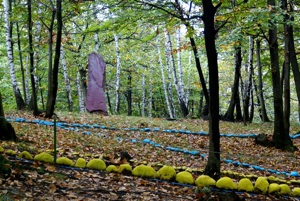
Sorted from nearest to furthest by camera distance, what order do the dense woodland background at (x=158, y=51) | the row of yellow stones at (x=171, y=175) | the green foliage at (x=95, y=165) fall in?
the row of yellow stones at (x=171, y=175), the green foliage at (x=95, y=165), the dense woodland background at (x=158, y=51)

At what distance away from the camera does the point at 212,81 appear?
17.4 feet

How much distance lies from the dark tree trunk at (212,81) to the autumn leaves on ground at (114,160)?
0.40 meters

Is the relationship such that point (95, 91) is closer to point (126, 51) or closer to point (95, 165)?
point (126, 51)

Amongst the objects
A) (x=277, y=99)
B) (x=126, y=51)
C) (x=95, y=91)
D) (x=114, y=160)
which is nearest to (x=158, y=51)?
(x=126, y=51)

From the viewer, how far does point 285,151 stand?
30.0 ft

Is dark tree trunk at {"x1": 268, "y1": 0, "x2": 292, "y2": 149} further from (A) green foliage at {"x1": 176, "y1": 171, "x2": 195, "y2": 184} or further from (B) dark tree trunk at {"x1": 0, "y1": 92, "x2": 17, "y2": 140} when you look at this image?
(B) dark tree trunk at {"x1": 0, "y1": 92, "x2": 17, "y2": 140}

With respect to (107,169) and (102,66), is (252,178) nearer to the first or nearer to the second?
(107,169)

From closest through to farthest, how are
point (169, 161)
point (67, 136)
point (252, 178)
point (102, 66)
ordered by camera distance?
point (252, 178) → point (169, 161) → point (67, 136) → point (102, 66)

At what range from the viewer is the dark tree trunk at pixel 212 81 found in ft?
17.2

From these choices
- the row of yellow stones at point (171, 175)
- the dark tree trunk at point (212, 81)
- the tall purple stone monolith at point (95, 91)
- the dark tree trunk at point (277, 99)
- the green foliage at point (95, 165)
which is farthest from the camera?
the tall purple stone monolith at point (95, 91)

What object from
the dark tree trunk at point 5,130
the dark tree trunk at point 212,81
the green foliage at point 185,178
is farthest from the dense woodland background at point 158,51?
the dark tree trunk at point 5,130

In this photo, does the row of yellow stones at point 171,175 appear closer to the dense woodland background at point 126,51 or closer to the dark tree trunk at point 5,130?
the dark tree trunk at point 5,130

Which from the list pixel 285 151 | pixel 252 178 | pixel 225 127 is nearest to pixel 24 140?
pixel 252 178

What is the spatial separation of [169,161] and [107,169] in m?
2.13
